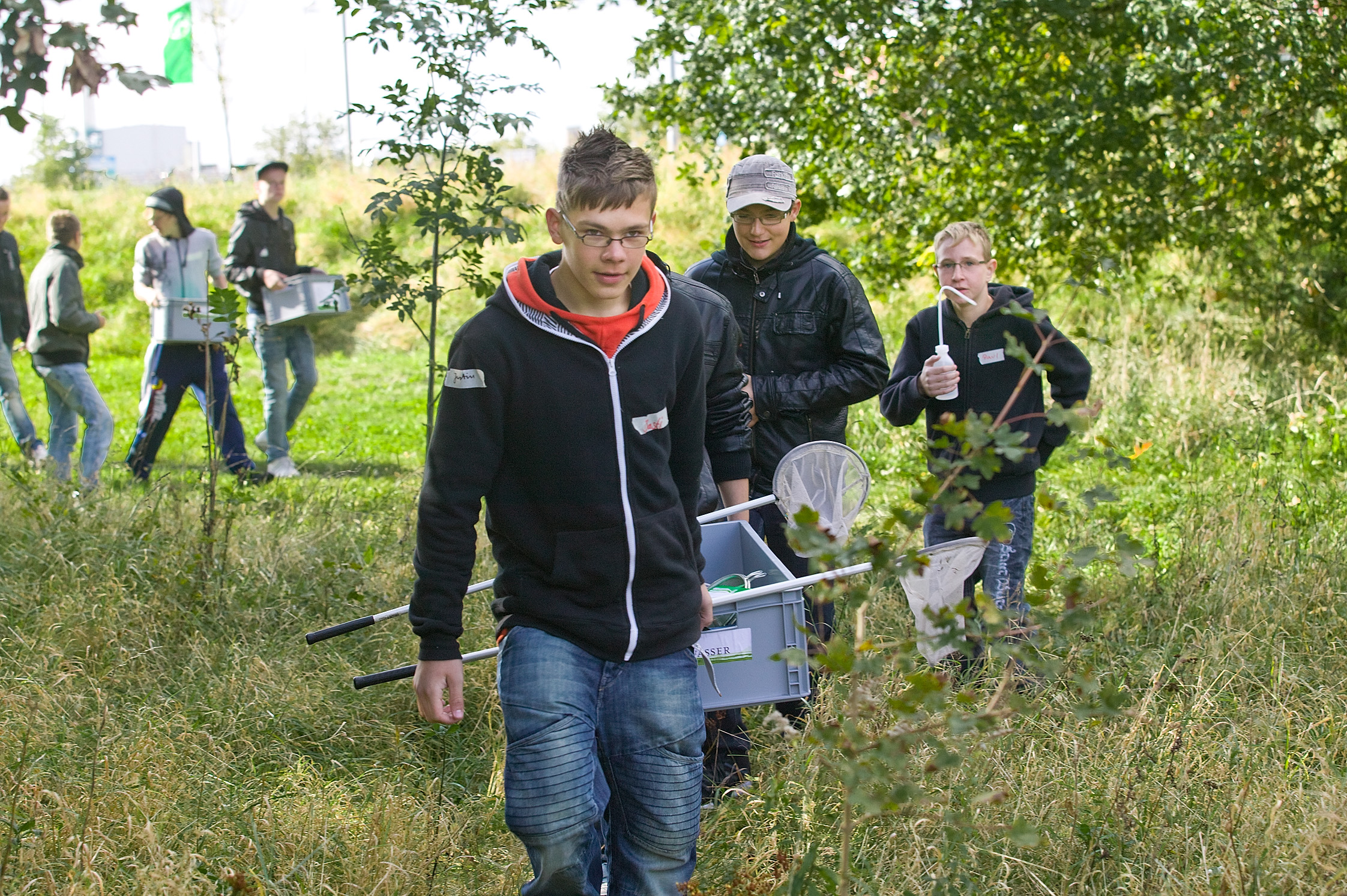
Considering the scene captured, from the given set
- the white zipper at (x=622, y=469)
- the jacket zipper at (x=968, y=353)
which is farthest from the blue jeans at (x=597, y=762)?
the jacket zipper at (x=968, y=353)

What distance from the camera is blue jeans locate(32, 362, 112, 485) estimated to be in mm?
7305

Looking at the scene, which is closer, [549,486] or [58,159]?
[549,486]

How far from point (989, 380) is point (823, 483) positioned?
1.04 meters

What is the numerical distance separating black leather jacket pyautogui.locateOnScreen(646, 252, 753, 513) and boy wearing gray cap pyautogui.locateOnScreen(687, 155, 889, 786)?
23.1 inches

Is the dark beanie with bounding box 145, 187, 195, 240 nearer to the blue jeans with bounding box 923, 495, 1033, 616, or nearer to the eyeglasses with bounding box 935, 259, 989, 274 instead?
the eyeglasses with bounding box 935, 259, 989, 274

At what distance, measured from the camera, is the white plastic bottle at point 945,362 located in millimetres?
3973

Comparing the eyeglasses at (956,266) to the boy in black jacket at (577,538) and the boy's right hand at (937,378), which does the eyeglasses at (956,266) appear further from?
the boy in black jacket at (577,538)

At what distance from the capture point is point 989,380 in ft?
13.7

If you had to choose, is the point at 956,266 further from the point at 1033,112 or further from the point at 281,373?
the point at 281,373

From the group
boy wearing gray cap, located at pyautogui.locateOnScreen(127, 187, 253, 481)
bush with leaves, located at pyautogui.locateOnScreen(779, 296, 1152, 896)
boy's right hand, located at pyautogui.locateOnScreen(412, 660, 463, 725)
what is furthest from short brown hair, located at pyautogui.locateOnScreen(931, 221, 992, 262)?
boy wearing gray cap, located at pyautogui.locateOnScreen(127, 187, 253, 481)

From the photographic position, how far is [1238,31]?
7.36 meters

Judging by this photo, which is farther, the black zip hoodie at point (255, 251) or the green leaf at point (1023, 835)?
the black zip hoodie at point (255, 251)

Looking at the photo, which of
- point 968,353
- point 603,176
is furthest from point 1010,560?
point 603,176

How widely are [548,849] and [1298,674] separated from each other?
2.78 metres
